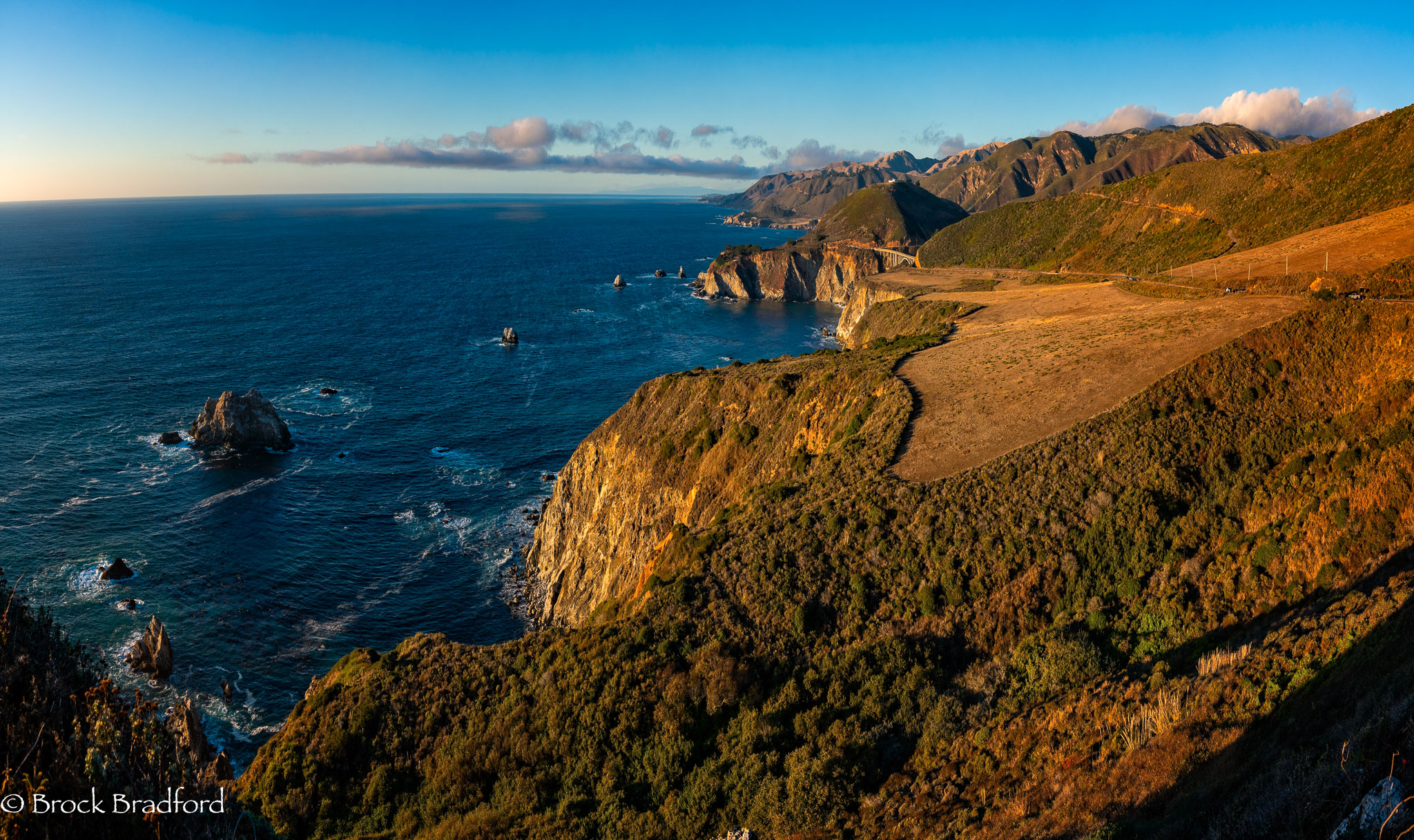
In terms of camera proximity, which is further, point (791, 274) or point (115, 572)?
point (791, 274)

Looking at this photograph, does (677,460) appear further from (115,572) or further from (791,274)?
(791,274)

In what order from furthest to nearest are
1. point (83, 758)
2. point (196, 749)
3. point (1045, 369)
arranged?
point (1045, 369), point (196, 749), point (83, 758)

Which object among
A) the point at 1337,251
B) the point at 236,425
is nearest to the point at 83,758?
the point at 1337,251

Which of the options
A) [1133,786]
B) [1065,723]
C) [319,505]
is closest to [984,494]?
[1065,723]

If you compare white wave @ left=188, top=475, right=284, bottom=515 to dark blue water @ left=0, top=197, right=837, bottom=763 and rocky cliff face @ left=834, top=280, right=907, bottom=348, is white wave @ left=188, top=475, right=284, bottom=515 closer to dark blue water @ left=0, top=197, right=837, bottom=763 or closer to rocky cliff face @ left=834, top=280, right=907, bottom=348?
dark blue water @ left=0, top=197, right=837, bottom=763

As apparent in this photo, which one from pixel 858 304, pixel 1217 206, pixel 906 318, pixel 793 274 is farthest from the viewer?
pixel 793 274

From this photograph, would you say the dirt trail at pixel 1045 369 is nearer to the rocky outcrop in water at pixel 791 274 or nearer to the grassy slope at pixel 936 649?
the grassy slope at pixel 936 649

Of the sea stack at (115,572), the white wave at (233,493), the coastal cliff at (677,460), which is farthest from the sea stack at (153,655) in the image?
the coastal cliff at (677,460)
